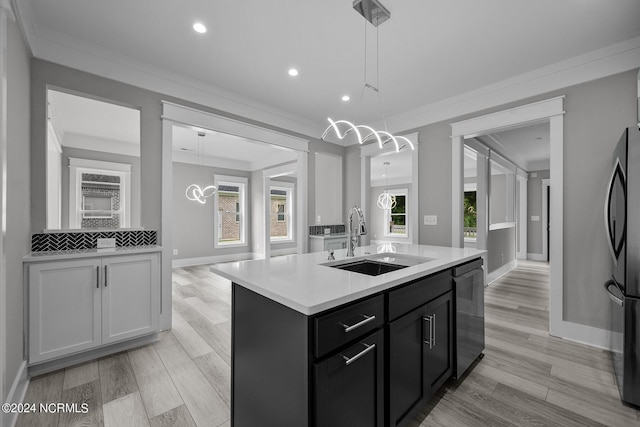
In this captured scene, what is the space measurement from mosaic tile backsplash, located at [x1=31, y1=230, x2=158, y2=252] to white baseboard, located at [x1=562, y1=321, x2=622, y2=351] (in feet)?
13.7

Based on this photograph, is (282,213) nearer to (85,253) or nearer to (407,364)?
(85,253)

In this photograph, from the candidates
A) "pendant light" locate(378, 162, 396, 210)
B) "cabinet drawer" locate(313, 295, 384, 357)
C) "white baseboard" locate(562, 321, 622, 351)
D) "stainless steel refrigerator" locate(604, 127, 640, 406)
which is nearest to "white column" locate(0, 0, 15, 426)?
"cabinet drawer" locate(313, 295, 384, 357)

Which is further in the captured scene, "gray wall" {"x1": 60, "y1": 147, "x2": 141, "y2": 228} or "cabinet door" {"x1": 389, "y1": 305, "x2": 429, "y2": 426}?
"gray wall" {"x1": 60, "y1": 147, "x2": 141, "y2": 228}

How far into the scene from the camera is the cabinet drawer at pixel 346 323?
3.48ft

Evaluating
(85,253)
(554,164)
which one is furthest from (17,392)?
(554,164)

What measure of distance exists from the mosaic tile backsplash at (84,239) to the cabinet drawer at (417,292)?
2.52m

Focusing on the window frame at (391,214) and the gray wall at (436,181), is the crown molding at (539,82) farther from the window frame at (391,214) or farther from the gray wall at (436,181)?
the window frame at (391,214)

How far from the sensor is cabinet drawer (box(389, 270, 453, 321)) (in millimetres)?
1404

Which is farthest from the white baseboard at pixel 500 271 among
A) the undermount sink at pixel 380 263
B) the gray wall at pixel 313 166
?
the undermount sink at pixel 380 263

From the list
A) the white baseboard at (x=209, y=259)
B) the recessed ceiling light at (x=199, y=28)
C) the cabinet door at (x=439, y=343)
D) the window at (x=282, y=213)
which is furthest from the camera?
the window at (x=282, y=213)

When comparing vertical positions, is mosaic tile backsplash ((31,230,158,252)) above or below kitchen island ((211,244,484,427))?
above

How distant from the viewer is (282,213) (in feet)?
27.9

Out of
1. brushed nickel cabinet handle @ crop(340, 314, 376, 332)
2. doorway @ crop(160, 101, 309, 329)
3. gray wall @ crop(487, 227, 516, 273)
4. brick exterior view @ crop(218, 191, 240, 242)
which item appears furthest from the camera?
brick exterior view @ crop(218, 191, 240, 242)

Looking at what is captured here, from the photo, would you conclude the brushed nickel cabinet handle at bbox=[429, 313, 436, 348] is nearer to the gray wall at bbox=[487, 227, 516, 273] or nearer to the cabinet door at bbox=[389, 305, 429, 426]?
the cabinet door at bbox=[389, 305, 429, 426]
